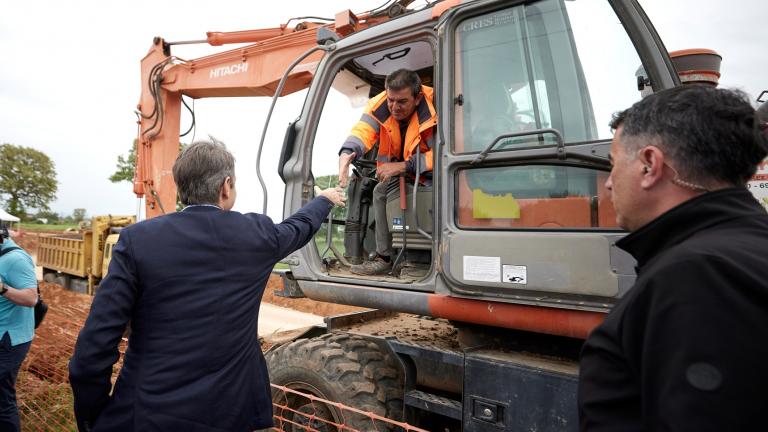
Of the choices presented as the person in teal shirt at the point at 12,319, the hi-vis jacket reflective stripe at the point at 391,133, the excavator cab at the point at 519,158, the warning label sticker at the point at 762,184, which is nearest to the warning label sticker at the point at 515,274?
the excavator cab at the point at 519,158

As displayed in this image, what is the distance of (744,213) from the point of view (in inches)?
38.5

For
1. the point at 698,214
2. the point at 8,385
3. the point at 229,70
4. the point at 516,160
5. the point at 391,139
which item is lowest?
the point at 8,385

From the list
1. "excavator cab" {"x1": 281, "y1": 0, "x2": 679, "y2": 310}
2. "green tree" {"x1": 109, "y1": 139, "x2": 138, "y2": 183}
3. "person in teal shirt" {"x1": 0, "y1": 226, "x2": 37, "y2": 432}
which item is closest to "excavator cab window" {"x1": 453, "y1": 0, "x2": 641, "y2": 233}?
"excavator cab" {"x1": 281, "y1": 0, "x2": 679, "y2": 310}

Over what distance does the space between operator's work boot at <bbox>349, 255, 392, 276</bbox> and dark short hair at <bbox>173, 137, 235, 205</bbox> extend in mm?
1353

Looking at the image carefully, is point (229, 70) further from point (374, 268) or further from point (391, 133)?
point (374, 268)

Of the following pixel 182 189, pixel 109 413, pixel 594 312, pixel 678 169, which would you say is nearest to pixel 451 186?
pixel 594 312

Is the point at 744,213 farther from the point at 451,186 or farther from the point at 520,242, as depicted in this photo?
the point at 451,186

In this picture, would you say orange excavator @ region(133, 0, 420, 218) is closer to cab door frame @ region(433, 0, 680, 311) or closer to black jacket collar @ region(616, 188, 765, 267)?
cab door frame @ region(433, 0, 680, 311)

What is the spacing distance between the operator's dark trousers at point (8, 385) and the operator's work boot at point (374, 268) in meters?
2.50

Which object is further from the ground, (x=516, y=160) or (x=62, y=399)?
(x=516, y=160)

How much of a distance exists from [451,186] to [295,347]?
1501mm

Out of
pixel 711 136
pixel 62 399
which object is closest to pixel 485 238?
pixel 711 136

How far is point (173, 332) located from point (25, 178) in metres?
59.1

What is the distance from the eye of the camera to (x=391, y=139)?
336cm
